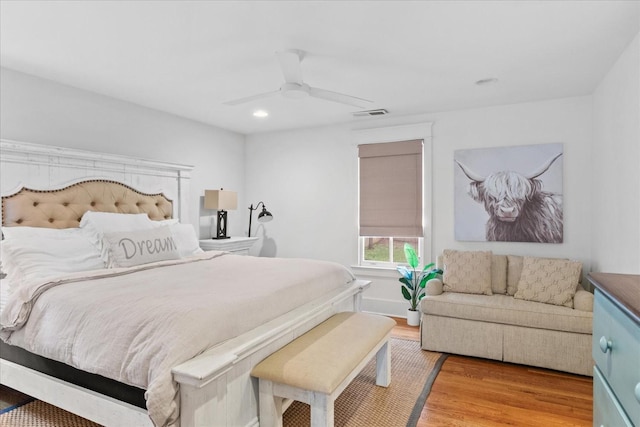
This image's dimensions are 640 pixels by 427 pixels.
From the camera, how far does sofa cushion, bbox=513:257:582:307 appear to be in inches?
123

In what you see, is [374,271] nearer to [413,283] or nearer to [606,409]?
[413,283]

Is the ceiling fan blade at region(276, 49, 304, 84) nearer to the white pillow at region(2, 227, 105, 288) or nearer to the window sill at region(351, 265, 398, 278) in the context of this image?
the white pillow at region(2, 227, 105, 288)

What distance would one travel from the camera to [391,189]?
174 inches

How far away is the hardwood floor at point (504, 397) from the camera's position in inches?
89.0

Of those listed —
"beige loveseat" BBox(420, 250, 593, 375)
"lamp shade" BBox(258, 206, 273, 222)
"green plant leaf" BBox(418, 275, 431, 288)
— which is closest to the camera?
"beige loveseat" BBox(420, 250, 593, 375)

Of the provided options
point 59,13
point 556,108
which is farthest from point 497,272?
point 59,13

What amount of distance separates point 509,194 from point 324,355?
2.88m

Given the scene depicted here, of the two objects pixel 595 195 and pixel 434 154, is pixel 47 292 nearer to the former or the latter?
pixel 434 154

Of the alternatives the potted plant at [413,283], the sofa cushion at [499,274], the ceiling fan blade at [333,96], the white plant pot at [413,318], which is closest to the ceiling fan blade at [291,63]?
the ceiling fan blade at [333,96]

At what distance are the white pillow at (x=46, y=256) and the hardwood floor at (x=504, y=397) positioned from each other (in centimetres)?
248

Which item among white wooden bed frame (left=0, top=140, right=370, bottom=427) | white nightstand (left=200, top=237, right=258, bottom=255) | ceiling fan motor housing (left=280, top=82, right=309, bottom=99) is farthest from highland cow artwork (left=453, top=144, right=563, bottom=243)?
white nightstand (left=200, top=237, right=258, bottom=255)

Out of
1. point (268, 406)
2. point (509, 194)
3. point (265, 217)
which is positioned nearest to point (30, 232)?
point (268, 406)

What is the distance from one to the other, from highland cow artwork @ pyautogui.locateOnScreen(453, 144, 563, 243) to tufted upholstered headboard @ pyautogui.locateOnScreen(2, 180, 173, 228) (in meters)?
3.30

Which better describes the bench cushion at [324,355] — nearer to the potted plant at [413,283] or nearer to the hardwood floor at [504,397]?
the hardwood floor at [504,397]
